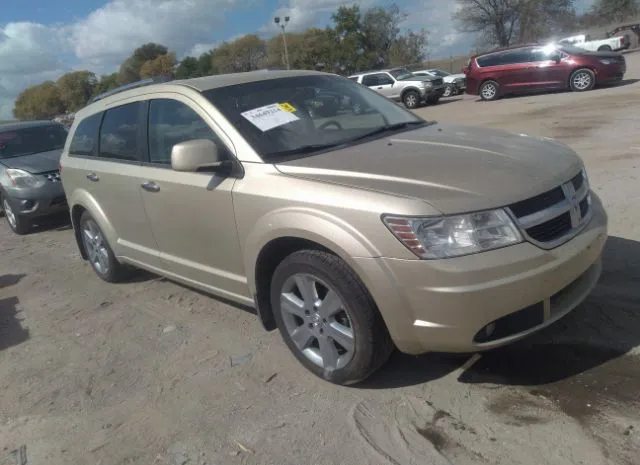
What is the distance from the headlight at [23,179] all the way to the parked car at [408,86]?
16645mm

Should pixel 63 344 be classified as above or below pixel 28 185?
below

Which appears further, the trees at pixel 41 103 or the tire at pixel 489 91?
the trees at pixel 41 103

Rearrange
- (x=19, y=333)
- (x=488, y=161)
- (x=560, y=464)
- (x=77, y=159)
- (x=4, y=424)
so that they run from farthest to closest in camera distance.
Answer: (x=77, y=159) < (x=19, y=333) < (x=4, y=424) < (x=488, y=161) < (x=560, y=464)

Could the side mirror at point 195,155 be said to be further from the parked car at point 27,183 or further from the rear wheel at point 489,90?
the rear wheel at point 489,90

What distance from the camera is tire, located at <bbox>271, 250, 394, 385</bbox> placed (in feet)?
9.53

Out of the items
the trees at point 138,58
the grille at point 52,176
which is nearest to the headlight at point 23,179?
the grille at point 52,176

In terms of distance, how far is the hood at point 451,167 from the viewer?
108 inches

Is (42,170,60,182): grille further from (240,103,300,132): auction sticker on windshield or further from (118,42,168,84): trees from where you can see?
(118,42,168,84): trees

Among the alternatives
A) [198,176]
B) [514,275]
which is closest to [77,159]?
[198,176]

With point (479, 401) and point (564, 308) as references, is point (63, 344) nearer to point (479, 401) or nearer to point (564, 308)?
point (479, 401)

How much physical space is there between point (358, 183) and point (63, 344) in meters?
2.86

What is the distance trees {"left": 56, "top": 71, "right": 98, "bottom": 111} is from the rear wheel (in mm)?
91151

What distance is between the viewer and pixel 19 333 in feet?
15.8

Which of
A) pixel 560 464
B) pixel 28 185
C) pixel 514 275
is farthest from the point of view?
pixel 28 185
